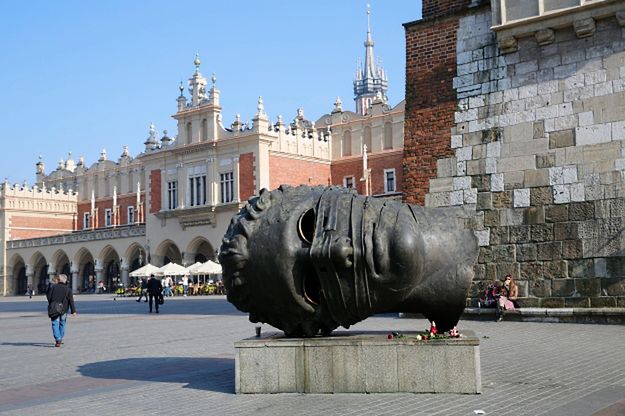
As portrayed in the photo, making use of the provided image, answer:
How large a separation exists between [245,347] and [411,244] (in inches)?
75.8

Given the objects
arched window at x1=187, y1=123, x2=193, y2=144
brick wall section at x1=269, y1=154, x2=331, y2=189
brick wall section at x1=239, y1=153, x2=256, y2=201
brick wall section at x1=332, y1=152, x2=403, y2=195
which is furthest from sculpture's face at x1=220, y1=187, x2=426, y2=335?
brick wall section at x1=332, y1=152, x2=403, y2=195

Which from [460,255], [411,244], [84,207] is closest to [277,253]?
[411,244]

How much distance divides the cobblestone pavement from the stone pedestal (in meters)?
0.13

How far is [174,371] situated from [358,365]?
120 inches

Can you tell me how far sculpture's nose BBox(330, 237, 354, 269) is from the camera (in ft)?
21.7

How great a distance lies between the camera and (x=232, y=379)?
8070 millimetres

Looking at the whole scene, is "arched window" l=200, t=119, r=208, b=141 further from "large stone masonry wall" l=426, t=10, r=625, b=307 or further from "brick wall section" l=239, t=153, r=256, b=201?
"large stone masonry wall" l=426, t=10, r=625, b=307

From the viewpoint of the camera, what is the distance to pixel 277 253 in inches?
271

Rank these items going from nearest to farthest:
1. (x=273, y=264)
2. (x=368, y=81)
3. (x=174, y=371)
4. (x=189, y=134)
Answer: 1. (x=273, y=264)
2. (x=174, y=371)
3. (x=189, y=134)
4. (x=368, y=81)

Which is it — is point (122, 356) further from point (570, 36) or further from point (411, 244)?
point (570, 36)

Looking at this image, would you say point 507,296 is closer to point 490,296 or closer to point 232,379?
point 490,296

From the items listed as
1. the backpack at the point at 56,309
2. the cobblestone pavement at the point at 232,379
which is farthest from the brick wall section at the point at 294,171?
the cobblestone pavement at the point at 232,379

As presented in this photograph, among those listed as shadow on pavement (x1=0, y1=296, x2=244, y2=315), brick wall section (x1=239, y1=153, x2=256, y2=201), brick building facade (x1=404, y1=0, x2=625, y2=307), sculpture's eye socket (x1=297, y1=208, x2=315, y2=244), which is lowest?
shadow on pavement (x1=0, y1=296, x2=244, y2=315)

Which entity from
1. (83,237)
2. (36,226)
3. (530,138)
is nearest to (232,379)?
(530,138)
